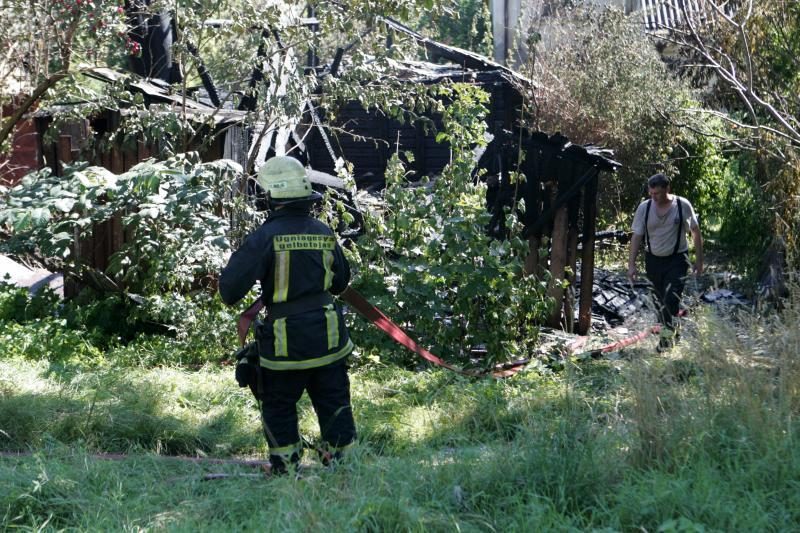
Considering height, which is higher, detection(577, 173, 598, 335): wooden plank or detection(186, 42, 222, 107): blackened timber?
detection(186, 42, 222, 107): blackened timber

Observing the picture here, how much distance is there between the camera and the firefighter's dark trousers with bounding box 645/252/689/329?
8.34 meters

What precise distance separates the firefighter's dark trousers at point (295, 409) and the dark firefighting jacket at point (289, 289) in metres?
0.10

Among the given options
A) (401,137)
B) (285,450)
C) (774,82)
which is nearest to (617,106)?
(401,137)

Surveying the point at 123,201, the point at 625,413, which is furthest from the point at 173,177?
the point at 625,413

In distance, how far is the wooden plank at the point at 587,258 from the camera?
9844mm

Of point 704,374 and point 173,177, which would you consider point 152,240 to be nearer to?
point 173,177

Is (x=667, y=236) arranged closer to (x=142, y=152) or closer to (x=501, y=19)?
(x=142, y=152)

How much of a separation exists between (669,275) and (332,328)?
4.33m

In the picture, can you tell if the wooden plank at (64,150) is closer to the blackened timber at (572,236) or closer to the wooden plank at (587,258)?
the blackened timber at (572,236)

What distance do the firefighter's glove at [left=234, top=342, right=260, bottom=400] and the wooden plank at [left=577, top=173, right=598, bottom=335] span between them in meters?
5.38

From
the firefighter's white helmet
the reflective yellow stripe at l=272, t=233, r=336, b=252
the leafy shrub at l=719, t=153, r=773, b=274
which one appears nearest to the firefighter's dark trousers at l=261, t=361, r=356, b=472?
the reflective yellow stripe at l=272, t=233, r=336, b=252

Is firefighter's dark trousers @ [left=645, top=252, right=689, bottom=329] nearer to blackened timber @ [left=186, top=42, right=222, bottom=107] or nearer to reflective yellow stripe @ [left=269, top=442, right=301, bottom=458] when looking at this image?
blackened timber @ [left=186, top=42, right=222, bottom=107]

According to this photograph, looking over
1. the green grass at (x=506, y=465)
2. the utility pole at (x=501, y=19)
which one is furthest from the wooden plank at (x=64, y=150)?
the utility pole at (x=501, y=19)

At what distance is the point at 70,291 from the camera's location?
997 centimetres
